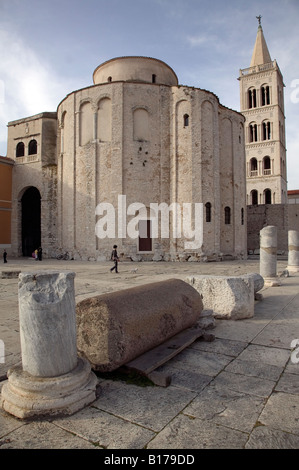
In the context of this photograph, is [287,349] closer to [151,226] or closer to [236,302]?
[236,302]

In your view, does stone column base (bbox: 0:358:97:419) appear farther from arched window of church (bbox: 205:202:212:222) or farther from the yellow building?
the yellow building

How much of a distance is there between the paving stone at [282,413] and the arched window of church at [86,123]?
2028 centimetres

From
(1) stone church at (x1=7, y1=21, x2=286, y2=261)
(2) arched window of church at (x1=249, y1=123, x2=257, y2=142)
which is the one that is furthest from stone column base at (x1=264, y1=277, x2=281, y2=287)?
(2) arched window of church at (x1=249, y1=123, x2=257, y2=142)

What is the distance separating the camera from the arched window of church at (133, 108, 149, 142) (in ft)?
66.4

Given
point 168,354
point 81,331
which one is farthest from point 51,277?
point 168,354

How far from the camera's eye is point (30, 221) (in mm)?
26266

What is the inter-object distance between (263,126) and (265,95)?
426 cm

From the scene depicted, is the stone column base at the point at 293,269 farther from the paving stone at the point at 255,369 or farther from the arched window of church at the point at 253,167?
the arched window of church at the point at 253,167

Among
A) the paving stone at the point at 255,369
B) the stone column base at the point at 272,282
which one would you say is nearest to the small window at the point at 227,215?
the stone column base at the point at 272,282

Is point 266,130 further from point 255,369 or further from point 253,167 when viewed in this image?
point 255,369

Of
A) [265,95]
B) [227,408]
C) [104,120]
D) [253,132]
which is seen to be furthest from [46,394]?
[265,95]

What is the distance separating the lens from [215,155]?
68.1 feet

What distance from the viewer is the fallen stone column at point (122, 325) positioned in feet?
10.2

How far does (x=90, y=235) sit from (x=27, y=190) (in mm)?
8902
